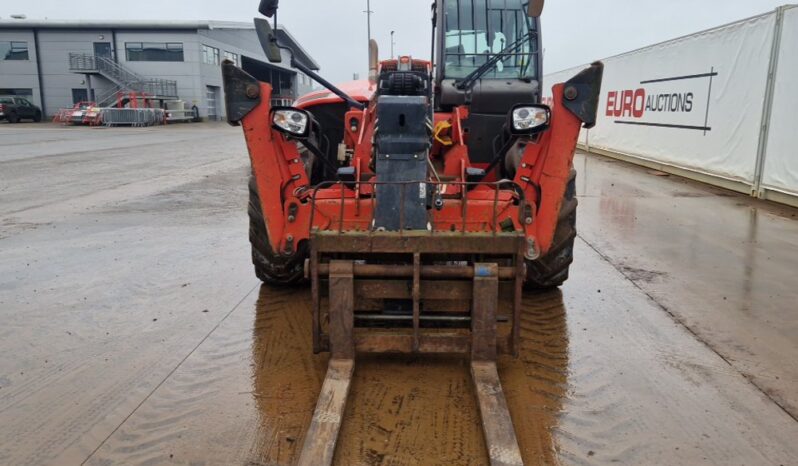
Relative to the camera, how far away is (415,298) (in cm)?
351

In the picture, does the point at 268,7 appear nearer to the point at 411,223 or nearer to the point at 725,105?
the point at 411,223

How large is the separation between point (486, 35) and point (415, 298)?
3.76 meters

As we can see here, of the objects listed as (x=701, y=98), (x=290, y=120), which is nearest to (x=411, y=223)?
(x=290, y=120)

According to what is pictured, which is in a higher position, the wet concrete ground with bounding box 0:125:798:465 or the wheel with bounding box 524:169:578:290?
the wheel with bounding box 524:169:578:290

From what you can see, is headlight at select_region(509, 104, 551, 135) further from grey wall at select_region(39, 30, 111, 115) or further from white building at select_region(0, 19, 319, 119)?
grey wall at select_region(39, 30, 111, 115)

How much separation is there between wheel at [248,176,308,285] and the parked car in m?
43.2

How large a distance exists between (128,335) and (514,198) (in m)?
2.81

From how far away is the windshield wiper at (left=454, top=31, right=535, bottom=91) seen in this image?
19.1 ft

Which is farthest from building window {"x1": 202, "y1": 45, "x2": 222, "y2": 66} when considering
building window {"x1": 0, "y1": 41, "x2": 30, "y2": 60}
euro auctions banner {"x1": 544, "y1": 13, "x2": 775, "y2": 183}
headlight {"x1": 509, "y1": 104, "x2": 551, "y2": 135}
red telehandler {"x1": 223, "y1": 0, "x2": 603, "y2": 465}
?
headlight {"x1": 509, "y1": 104, "x2": 551, "y2": 135}

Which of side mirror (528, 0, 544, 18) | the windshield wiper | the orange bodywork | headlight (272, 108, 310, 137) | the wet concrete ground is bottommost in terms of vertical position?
the wet concrete ground

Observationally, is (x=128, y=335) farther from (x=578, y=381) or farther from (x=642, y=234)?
(x=642, y=234)

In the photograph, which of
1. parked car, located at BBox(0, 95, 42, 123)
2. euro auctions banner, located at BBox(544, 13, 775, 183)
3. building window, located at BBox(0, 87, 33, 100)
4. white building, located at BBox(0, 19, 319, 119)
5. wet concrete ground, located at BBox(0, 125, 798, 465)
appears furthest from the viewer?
building window, located at BBox(0, 87, 33, 100)

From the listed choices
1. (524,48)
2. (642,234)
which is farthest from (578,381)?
(642,234)

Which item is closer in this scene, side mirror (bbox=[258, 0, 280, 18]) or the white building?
side mirror (bbox=[258, 0, 280, 18])
